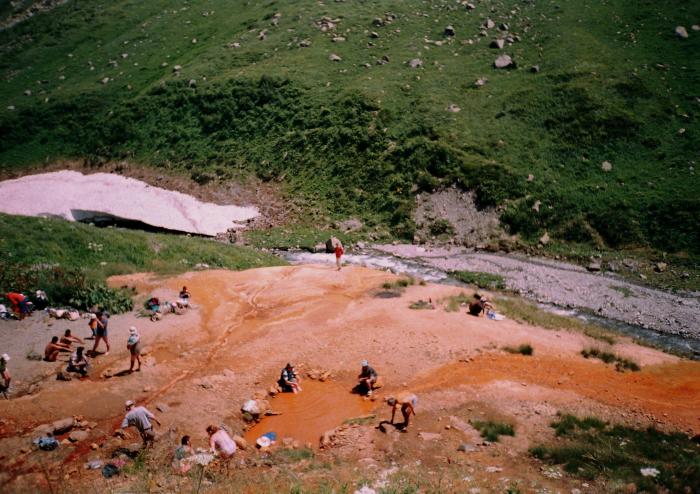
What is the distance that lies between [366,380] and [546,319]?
15.0 m

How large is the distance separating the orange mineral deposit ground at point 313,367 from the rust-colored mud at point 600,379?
3.2 inches

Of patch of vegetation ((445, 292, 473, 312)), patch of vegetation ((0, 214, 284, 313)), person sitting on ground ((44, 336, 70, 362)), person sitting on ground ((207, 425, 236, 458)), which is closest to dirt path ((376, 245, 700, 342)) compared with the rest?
patch of vegetation ((445, 292, 473, 312))

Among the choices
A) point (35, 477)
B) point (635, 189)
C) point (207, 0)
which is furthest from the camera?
point (207, 0)

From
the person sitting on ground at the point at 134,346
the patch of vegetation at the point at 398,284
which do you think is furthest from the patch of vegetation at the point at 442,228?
the person sitting on ground at the point at 134,346

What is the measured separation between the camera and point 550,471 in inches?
603

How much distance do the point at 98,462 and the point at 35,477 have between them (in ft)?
5.84

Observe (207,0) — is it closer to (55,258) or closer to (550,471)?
(55,258)

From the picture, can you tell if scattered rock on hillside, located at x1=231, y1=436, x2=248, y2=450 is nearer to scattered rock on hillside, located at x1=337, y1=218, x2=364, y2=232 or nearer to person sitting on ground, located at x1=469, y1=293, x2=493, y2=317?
person sitting on ground, located at x1=469, y1=293, x2=493, y2=317

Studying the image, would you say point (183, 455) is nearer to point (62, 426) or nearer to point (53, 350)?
point (62, 426)

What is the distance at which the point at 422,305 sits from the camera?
3000 centimetres

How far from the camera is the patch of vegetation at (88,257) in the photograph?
1118 inches

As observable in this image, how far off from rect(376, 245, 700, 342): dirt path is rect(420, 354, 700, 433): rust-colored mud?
9073mm

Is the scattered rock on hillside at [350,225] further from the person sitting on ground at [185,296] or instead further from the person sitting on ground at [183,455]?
the person sitting on ground at [183,455]

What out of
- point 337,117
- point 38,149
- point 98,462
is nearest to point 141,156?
point 38,149
